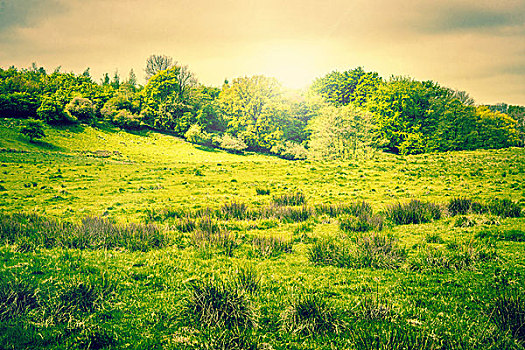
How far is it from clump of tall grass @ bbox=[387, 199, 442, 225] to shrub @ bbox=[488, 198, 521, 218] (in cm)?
204

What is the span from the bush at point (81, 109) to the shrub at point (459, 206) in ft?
186

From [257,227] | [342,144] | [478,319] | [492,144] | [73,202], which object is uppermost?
[492,144]

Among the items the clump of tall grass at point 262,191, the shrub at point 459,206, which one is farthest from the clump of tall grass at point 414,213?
the clump of tall grass at point 262,191

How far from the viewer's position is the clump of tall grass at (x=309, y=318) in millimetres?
5035

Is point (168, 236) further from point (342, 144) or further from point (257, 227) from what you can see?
point (342, 144)

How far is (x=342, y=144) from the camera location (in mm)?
46312

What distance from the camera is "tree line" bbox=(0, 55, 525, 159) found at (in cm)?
4800

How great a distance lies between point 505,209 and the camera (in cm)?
1204

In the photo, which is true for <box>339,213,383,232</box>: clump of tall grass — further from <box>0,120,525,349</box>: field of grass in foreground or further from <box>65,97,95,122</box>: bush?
<box>65,97,95,122</box>: bush

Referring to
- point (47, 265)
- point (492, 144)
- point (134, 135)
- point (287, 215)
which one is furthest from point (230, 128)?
point (47, 265)

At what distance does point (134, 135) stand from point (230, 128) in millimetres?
20686

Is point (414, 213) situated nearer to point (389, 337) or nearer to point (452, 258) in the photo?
point (452, 258)

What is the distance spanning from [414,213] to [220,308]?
9.41 m

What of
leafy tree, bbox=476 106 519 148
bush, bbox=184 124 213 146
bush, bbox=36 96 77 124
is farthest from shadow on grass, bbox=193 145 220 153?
leafy tree, bbox=476 106 519 148
